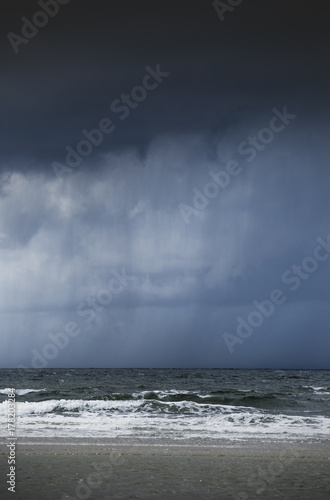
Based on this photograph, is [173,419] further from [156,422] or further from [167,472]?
[167,472]

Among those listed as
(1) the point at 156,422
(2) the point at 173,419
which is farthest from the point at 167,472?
(2) the point at 173,419

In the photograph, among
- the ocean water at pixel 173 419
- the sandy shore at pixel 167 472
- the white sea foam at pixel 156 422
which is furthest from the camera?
the white sea foam at pixel 156 422

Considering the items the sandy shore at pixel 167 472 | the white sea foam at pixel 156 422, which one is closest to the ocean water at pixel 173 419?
the white sea foam at pixel 156 422

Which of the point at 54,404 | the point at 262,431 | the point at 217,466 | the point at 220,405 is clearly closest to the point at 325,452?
the point at 217,466

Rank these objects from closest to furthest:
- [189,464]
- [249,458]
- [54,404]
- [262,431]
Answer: [189,464]
[249,458]
[262,431]
[54,404]

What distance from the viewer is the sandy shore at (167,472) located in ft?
27.0

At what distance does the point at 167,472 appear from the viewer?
10125 mm

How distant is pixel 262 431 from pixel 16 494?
1285cm

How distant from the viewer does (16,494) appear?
7.97 metres

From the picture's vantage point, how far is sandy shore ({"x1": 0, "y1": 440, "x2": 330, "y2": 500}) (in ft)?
27.0

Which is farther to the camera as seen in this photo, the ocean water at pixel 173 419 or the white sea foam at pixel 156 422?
the white sea foam at pixel 156 422

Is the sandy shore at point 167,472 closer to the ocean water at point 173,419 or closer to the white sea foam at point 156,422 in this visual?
the ocean water at point 173,419

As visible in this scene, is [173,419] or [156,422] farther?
[173,419]

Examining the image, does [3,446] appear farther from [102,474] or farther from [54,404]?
[54,404]
